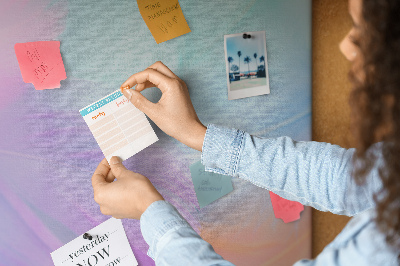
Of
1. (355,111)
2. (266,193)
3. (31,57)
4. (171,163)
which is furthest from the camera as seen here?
(266,193)

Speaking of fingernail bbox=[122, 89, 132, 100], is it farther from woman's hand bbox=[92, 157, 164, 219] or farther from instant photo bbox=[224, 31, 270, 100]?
instant photo bbox=[224, 31, 270, 100]

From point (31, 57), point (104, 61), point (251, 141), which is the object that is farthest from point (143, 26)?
point (251, 141)

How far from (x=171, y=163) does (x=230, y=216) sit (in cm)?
22

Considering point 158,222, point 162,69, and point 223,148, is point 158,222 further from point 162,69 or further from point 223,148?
point 162,69

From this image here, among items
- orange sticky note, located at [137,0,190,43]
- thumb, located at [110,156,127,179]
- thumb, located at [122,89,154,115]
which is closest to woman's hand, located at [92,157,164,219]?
thumb, located at [110,156,127,179]

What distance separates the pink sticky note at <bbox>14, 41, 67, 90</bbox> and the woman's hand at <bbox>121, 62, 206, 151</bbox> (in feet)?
0.45

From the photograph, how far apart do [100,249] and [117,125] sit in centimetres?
29

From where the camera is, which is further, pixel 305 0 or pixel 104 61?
pixel 305 0

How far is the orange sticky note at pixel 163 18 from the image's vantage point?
0.72 metres

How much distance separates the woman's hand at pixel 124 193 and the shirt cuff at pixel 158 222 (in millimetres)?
25

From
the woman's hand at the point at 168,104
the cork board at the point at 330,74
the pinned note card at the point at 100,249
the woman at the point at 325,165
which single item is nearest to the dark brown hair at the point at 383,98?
the woman at the point at 325,165

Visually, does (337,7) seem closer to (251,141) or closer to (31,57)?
(251,141)

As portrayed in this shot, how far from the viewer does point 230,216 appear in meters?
0.88

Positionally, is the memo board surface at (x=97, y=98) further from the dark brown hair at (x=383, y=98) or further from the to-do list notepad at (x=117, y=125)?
the dark brown hair at (x=383, y=98)
